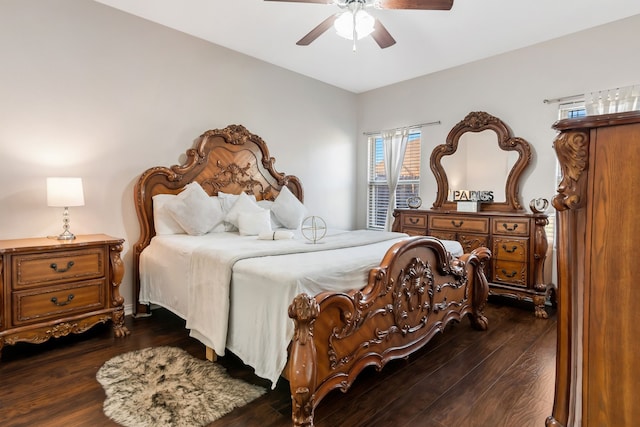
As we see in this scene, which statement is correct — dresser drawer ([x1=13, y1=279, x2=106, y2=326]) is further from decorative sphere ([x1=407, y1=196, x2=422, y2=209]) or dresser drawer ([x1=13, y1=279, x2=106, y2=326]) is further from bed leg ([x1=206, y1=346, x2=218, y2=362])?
decorative sphere ([x1=407, y1=196, x2=422, y2=209])

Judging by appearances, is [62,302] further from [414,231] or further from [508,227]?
[508,227]

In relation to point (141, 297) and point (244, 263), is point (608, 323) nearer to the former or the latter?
point (244, 263)

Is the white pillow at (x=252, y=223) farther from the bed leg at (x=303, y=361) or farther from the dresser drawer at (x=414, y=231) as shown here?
the bed leg at (x=303, y=361)

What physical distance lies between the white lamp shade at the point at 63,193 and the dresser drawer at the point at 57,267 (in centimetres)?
38

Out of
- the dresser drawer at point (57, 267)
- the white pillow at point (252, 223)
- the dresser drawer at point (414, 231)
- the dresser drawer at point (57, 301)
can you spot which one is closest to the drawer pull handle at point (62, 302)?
the dresser drawer at point (57, 301)

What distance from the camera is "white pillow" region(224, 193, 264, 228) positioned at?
3586mm

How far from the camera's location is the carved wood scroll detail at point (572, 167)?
75cm

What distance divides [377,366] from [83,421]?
5.06 ft

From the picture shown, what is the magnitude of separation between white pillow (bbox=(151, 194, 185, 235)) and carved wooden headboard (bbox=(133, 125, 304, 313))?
3.8 inches

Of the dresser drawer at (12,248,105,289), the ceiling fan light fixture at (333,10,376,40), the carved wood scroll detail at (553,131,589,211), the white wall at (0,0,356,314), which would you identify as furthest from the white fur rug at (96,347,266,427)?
the ceiling fan light fixture at (333,10,376,40)

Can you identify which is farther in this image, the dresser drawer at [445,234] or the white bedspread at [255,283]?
the dresser drawer at [445,234]

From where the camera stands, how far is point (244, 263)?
6.75 feet

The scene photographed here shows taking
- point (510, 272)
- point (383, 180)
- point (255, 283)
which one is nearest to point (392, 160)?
point (383, 180)

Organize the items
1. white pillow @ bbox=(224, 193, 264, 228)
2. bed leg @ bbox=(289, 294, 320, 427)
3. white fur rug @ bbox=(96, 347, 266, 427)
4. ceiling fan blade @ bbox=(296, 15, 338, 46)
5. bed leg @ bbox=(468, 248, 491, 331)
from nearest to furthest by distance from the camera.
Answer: bed leg @ bbox=(289, 294, 320, 427), white fur rug @ bbox=(96, 347, 266, 427), ceiling fan blade @ bbox=(296, 15, 338, 46), bed leg @ bbox=(468, 248, 491, 331), white pillow @ bbox=(224, 193, 264, 228)
